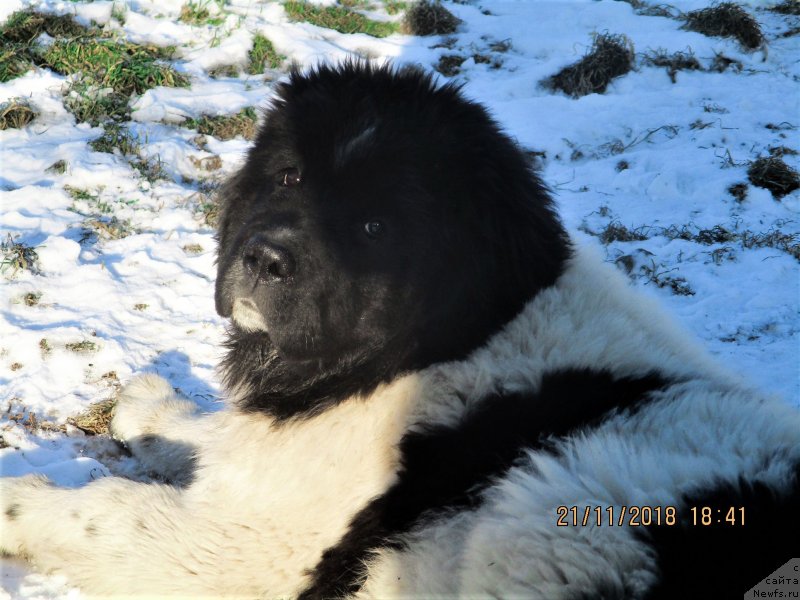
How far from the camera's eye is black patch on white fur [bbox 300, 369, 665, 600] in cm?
225

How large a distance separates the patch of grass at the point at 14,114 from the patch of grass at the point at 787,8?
308 inches

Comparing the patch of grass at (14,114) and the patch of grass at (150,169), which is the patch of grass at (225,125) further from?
the patch of grass at (14,114)

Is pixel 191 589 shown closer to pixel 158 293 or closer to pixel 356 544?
pixel 356 544

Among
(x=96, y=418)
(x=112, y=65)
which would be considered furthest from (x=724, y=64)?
(x=96, y=418)

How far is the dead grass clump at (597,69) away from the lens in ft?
23.8

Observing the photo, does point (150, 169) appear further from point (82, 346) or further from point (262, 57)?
point (262, 57)

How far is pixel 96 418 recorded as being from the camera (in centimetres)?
352

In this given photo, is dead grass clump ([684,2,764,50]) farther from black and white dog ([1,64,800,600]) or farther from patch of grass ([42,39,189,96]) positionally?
black and white dog ([1,64,800,600])

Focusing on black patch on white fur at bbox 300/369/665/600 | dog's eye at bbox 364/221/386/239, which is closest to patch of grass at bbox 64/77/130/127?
dog's eye at bbox 364/221/386/239

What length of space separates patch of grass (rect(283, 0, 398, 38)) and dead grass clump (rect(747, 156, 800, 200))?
4165 mm

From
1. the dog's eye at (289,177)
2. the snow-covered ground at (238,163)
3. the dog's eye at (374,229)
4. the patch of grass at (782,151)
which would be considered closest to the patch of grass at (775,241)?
the snow-covered ground at (238,163)

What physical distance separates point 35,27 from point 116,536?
543cm

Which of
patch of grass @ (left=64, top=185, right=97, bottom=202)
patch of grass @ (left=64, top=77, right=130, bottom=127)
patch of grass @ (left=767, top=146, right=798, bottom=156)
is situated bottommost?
patch of grass @ (left=64, top=185, right=97, bottom=202)

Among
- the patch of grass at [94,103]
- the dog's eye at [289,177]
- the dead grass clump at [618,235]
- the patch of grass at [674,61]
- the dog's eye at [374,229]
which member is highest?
the dog's eye at [289,177]
